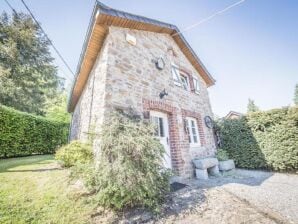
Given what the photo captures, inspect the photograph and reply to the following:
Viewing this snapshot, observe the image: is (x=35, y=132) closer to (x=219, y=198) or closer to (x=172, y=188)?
(x=172, y=188)

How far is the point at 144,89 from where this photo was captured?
5.49 meters

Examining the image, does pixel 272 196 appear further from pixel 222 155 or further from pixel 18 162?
pixel 18 162

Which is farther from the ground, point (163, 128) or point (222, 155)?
point (163, 128)

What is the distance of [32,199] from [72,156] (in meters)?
1.59

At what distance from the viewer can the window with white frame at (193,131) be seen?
700 cm

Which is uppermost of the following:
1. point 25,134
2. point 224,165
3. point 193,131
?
point 25,134

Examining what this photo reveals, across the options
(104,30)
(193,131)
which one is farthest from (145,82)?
(193,131)

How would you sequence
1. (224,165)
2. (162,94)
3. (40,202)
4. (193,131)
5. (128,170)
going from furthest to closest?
(193,131) < (224,165) < (162,94) < (40,202) < (128,170)

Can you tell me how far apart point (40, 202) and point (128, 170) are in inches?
72.8

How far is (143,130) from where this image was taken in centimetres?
376

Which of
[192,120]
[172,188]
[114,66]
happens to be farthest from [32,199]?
[192,120]

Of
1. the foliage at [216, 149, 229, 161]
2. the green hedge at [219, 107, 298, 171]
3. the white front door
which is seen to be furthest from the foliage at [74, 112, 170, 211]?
the green hedge at [219, 107, 298, 171]

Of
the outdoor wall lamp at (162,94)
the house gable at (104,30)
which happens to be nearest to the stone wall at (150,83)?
the outdoor wall lamp at (162,94)

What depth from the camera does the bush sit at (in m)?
4.15
